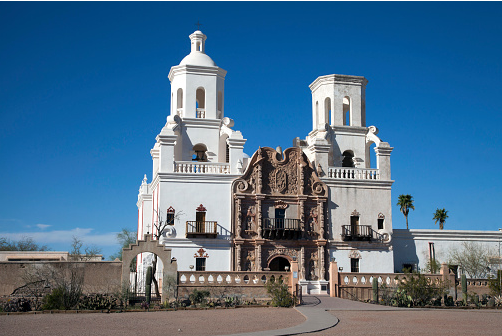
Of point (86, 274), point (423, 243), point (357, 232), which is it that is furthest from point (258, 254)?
point (423, 243)

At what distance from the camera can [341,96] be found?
4616 cm

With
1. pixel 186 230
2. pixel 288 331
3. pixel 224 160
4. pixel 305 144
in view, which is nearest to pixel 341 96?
pixel 305 144

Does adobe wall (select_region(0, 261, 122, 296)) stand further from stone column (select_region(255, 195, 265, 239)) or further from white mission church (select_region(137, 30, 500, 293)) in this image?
stone column (select_region(255, 195, 265, 239))

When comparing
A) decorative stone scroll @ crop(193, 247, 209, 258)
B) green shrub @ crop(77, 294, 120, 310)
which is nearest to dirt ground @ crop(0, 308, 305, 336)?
green shrub @ crop(77, 294, 120, 310)

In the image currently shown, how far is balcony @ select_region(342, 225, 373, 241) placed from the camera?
Result: 139 feet

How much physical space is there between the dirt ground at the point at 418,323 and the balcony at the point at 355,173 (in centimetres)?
1571

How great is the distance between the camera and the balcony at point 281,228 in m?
41.3

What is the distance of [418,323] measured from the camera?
77.3 feet

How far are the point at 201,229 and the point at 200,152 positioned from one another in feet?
22.4

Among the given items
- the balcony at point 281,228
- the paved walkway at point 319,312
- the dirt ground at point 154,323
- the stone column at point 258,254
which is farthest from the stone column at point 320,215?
the dirt ground at point 154,323

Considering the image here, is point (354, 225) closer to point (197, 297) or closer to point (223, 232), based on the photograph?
point (223, 232)

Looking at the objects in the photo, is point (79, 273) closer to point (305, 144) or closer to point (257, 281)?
point (257, 281)

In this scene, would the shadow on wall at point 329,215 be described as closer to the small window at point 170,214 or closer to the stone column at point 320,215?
the stone column at point 320,215

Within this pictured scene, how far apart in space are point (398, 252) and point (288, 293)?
52.0 feet
